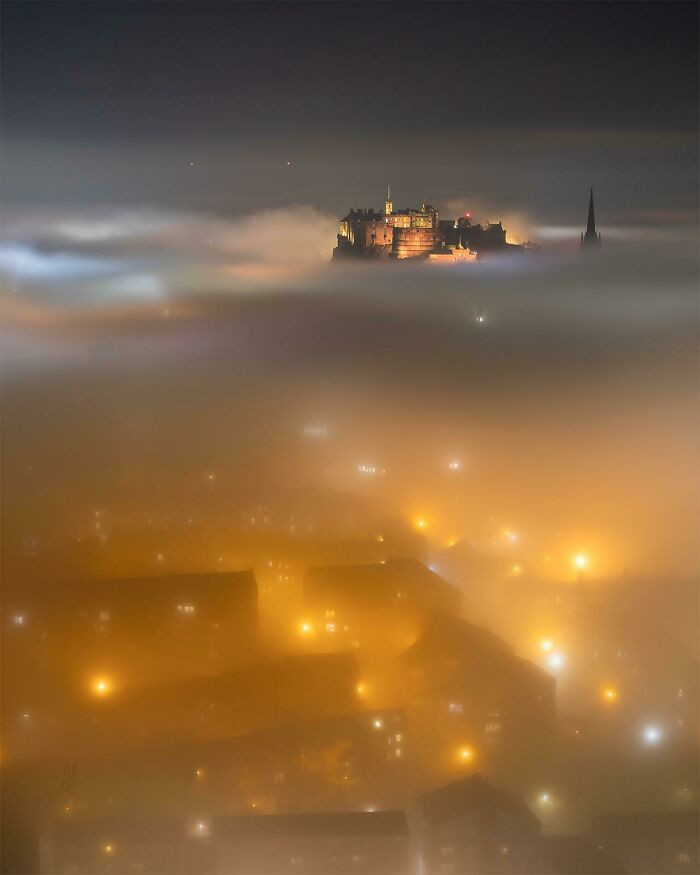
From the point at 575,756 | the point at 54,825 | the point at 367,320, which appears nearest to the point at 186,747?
the point at 54,825

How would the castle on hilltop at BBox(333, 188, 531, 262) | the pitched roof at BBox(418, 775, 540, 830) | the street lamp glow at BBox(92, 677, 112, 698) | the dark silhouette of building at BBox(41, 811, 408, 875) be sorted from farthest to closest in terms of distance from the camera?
1. the castle on hilltop at BBox(333, 188, 531, 262)
2. the street lamp glow at BBox(92, 677, 112, 698)
3. the pitched roof at BBox(418, 775, 540, 830)
4. the dark silhouette of building at BBox(41, 811, 408, 875)

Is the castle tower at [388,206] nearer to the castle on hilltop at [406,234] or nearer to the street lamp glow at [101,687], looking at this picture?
the castle on hilltop at [406,234]

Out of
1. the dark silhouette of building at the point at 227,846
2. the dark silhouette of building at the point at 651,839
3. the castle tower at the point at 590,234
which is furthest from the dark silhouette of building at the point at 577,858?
the castle tower at the point at 590,234

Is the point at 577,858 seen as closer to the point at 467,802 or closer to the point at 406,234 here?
the point at 467,802

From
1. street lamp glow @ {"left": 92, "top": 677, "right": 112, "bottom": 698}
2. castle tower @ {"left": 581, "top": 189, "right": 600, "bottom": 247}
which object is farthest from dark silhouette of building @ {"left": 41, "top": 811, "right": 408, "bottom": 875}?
castle tower @ {"left": 581, "top": 189, "right": 600, "bottom": 247}

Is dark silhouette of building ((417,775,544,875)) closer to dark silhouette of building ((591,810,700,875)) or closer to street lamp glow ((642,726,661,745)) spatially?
dark silhouette of building ((591,810,700,875))

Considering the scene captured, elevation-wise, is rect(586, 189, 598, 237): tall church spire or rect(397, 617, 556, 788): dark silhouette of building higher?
rect(586, 189, 598, 237): tall church spire

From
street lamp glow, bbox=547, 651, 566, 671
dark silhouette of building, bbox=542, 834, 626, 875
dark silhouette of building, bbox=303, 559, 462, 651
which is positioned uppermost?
dark silhouette of building, bbox=303, 559, 462, 651
